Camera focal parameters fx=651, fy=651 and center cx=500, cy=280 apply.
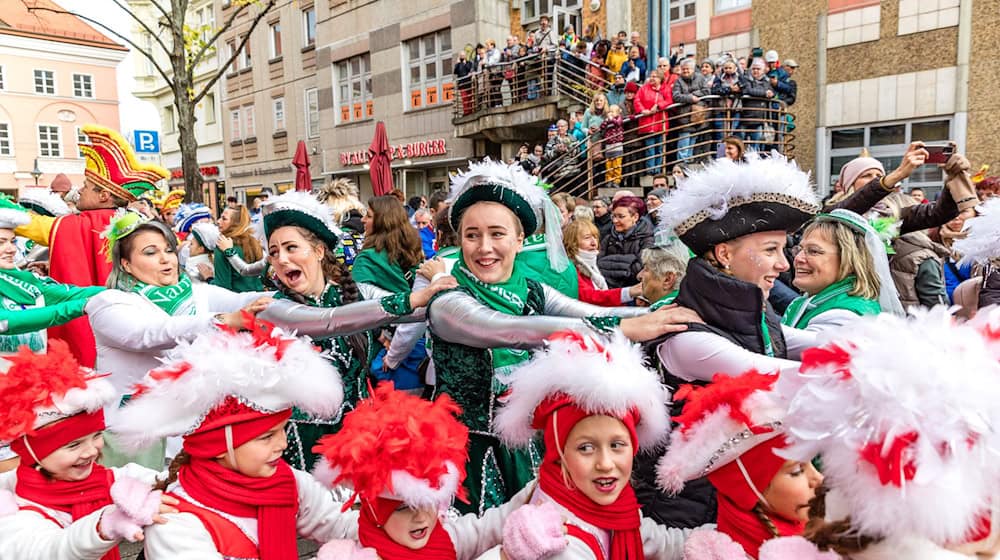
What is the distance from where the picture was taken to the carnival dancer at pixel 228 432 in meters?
1.74

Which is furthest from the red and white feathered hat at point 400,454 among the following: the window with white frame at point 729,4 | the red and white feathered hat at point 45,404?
the window with white frame at point 729,4

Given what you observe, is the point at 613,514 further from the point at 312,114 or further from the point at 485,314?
the point at 312,114

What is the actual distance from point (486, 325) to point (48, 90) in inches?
1931

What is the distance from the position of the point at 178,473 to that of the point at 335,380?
51 centimetres

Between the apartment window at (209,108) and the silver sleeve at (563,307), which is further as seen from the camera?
the apartment window at (209,108)

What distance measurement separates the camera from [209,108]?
1212 inches

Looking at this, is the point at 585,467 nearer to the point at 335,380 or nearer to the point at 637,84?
the point at 335,380

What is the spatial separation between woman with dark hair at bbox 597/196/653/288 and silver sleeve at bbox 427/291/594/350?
12.6 ft

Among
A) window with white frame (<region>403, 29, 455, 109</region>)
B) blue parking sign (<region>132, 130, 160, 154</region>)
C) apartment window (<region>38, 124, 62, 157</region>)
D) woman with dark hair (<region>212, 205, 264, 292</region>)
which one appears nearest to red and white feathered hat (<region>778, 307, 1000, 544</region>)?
woman with dark hair (<region>212, 205, 264, 292</region>)

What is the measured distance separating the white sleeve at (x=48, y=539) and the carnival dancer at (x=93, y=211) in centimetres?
241

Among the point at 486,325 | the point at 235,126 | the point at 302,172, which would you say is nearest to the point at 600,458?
the point at 486,325

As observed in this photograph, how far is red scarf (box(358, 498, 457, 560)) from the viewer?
5.61 ft

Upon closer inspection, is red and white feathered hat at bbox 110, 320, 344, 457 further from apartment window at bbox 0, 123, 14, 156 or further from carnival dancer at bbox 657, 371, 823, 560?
apartment window at bbox 0, 123, 14, 156

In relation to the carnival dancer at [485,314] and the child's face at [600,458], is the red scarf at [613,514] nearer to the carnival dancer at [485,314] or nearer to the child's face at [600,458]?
the child's face at [600,458]
